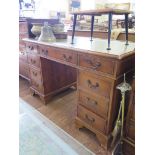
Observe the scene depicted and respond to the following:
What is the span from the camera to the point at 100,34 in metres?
2.25

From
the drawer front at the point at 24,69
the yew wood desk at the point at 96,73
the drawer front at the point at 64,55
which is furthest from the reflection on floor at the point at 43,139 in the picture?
the drawer front at the point at 24,69

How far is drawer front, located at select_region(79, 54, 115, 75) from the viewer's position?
108 centimetres

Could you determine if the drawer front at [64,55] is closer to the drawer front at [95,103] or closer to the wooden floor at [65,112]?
the drawer front at [95,103]

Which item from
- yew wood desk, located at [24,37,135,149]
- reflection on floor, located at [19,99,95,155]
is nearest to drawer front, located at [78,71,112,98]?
yew wood desk, located at [24,37,135,149]

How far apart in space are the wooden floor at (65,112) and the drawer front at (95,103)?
0.31 m

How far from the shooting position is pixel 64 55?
140 cm

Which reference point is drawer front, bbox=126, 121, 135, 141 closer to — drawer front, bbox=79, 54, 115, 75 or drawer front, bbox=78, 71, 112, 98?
drawer front, bbox=78, 71, 112, 98

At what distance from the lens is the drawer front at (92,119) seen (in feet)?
4.34

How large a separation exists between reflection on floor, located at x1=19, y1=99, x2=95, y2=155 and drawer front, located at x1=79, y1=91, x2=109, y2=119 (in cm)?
35

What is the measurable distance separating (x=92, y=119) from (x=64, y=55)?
2.03 ft

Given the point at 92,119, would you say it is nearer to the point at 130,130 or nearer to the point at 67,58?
the point at 130,130
